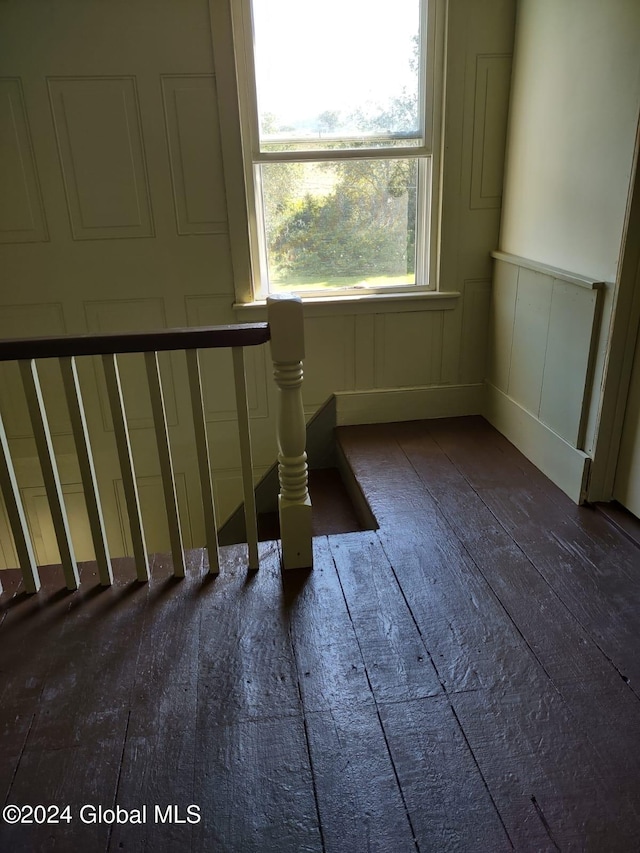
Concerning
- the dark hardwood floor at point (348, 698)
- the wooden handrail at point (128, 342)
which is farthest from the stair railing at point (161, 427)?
the dark hardwood floor at point (348, 698)

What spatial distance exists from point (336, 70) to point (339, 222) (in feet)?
2.11

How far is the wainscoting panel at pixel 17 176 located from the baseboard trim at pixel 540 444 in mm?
2329

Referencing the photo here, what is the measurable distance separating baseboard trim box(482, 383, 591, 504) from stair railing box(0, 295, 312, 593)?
3.75 feet

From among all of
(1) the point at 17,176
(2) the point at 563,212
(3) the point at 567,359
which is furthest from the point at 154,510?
(2) the point at 563,212

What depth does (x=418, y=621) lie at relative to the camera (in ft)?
5.96

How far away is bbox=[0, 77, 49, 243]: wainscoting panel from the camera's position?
2.58 metres

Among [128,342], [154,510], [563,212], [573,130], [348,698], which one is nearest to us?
[348,698]

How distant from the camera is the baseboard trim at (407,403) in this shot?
10.6 ft

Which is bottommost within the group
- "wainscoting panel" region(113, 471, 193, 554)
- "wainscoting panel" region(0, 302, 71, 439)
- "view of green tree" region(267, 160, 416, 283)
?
"wainscoting panel" region(113, 471, 193, 554)

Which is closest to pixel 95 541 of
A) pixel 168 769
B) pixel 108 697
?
pixel 108 697

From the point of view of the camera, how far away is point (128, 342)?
5.60ft

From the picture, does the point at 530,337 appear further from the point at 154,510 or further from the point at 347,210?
the point at 154,510

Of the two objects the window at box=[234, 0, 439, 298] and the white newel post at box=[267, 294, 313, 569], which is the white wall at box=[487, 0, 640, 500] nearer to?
the window at box=[234, 0, 439, 298]

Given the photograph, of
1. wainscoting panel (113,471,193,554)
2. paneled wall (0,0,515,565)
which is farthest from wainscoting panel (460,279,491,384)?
wainscoting panel (113,471,193,554)
